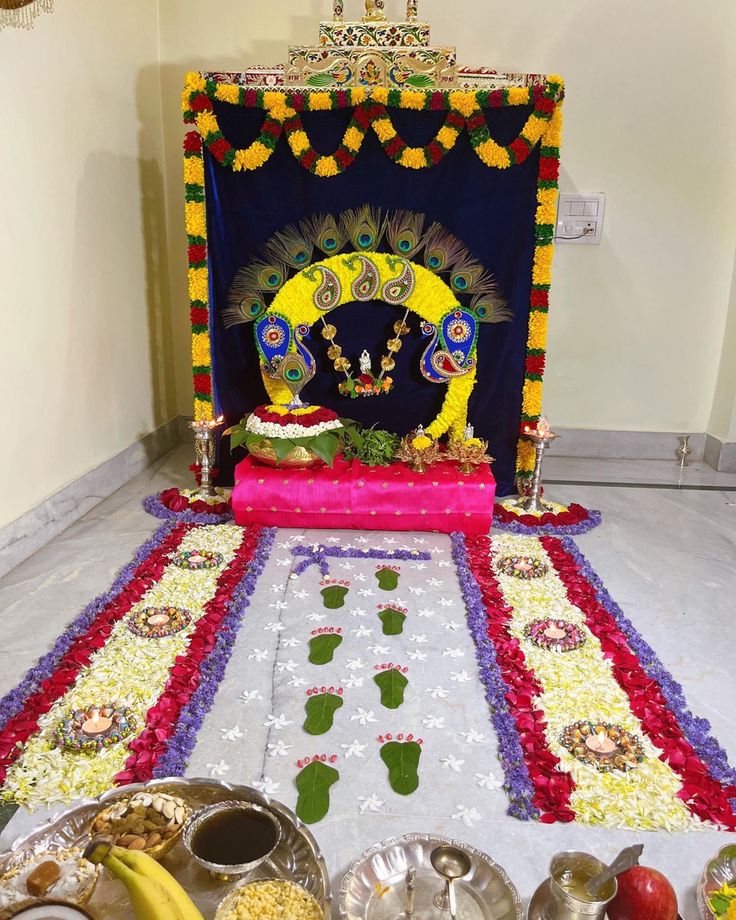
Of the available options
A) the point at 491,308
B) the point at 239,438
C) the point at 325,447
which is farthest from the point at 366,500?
the point at 491,308

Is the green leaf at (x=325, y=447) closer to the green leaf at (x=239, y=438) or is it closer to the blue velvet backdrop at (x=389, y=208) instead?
the green leaf at (x=239, y=438)

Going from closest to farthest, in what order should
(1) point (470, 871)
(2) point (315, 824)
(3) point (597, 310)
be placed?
1. (1) point (470, 871)
2. (2) point (315, 824)
3. (3) point (597, 310)

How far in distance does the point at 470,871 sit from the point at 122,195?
443 centimetres

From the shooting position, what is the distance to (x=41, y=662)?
2.54 m

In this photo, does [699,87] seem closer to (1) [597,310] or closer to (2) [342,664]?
(1) [597,310]

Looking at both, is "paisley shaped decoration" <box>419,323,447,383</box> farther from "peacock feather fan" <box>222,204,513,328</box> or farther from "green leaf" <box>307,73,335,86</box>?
"green leaf" <box>307,73,335,86</box>

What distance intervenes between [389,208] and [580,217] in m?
1.70

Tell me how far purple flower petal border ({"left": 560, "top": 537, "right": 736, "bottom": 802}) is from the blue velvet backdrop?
5.01 feet

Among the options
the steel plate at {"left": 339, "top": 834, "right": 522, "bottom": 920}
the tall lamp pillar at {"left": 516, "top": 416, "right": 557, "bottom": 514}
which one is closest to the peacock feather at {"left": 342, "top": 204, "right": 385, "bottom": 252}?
the tall lamp pillar at {"left": 516, "top": 416, "right": 557, "bottom": 514}

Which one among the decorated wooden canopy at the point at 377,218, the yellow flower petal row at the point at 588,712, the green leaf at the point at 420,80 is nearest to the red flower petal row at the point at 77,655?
the decorated wooden canopy at the point at 377,218

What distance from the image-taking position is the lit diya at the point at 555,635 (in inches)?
108

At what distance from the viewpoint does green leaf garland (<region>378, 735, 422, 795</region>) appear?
2021mm

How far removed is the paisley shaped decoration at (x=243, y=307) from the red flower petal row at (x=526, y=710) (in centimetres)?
204

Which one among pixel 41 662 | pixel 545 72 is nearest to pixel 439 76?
pixel 545 72
